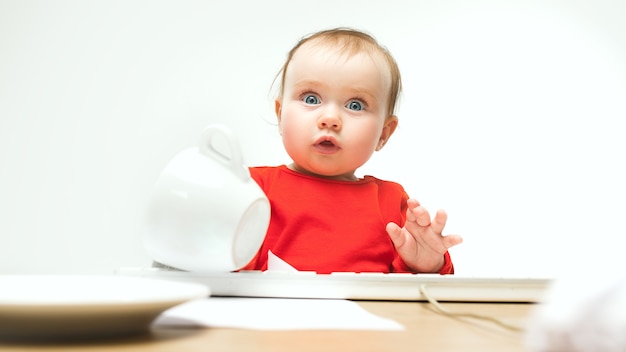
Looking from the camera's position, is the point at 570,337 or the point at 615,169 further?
the point at 615,169

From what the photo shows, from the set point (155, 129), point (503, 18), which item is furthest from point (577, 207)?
point (155, 129)

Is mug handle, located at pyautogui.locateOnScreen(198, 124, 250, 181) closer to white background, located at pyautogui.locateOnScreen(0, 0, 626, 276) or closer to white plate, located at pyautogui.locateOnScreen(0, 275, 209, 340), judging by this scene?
white plate, located at pyautogui.locateOnScreen(0, 275, 209, 340)

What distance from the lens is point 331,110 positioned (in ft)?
4.26

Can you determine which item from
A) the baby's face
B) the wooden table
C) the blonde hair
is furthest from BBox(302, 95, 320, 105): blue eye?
the wooden table

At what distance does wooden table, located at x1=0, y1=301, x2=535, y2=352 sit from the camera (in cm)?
48

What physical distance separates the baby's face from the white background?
1095 millimetres

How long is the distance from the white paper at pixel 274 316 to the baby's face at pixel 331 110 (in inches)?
21.4

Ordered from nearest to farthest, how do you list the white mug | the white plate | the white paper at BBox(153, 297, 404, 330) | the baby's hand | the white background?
the white plate < the white paper at BBox(153, 297, 404, 330) < the white mug < the baby's hand < the white background

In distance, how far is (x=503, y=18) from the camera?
2.69m

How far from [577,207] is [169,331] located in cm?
230

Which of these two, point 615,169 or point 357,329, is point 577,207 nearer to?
point 615,169

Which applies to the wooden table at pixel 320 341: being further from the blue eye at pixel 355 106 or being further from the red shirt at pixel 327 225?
the blue eye at pixel 355 106

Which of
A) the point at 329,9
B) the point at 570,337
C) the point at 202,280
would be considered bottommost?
the point at 570,337

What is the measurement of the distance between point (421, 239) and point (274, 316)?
0.51 metres
